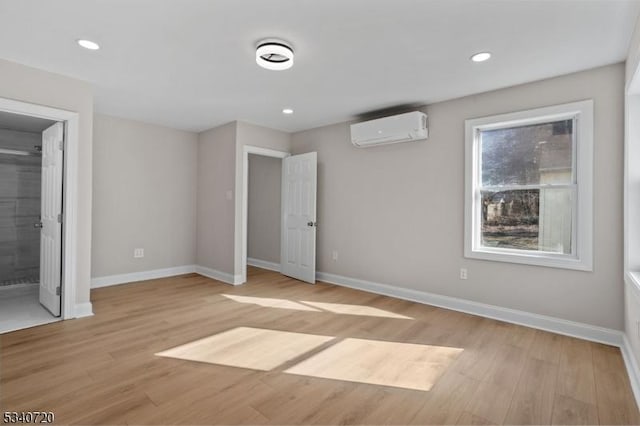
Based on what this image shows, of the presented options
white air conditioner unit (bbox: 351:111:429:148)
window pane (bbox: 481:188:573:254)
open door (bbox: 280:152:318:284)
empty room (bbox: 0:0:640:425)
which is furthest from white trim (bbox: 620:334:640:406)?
open door (bbox: 280:152:318:284)

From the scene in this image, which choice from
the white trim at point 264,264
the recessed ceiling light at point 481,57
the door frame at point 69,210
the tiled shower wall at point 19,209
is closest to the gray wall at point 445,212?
the recessed ceiling light at point 481,57

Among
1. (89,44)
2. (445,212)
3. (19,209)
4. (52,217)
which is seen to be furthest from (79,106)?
(445,212)

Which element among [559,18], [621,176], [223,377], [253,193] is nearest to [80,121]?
[223,377]

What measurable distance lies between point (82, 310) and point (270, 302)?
6.50 ft

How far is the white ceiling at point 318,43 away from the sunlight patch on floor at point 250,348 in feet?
8.19

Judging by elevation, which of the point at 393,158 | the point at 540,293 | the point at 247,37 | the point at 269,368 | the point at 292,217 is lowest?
the point at 269,368

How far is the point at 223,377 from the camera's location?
7.25ft

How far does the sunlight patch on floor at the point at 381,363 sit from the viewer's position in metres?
2.22

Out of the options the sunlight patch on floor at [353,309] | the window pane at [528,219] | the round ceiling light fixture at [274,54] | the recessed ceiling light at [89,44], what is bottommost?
the sunlight patch on floor at [353,309]

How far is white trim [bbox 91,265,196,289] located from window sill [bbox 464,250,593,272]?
176 inches

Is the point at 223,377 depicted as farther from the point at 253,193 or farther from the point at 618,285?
the point at 253,193

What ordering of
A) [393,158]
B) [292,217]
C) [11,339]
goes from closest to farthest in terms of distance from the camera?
[11,339] < [393,158] < [292,217]

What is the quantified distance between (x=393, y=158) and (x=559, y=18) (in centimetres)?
231

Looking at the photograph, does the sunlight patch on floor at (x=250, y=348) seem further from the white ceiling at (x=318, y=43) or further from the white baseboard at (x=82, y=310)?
the white ceiling at (x=318, y=43)
